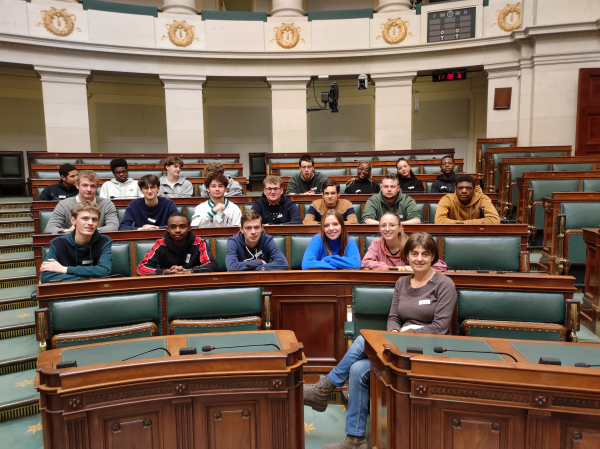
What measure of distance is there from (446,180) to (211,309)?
3.83m

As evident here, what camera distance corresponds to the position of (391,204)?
393 cm

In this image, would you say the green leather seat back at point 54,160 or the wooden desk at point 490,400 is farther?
the green leather seat back at point 54,160

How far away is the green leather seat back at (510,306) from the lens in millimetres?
2201

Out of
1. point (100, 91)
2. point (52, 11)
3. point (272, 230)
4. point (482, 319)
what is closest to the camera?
point (482, 319)

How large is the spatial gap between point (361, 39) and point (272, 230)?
6.63 meters

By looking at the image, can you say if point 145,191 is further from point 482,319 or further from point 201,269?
point 482,319

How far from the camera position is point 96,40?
26.0 ft

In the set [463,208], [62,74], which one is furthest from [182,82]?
[463,208]

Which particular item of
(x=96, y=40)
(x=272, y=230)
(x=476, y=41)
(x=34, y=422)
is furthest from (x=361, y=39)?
(x=34, y=422)

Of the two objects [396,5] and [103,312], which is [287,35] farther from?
[103,312]

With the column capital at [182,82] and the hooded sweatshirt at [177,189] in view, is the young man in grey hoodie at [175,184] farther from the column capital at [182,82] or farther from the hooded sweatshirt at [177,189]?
the column capital at [182,82]

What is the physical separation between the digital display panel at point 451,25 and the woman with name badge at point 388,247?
708cm

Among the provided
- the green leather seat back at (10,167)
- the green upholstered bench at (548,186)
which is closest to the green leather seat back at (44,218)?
the green upholstered bench at (548,186)

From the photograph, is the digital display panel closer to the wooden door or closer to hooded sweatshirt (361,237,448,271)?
the wooden door
